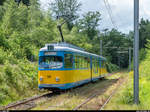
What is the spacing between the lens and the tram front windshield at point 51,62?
14.1 metres

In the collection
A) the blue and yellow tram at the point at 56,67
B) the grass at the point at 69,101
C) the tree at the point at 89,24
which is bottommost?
the grass at the point at 69,101

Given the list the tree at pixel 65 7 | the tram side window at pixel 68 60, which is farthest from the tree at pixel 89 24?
the tram side window at pixel 68 60

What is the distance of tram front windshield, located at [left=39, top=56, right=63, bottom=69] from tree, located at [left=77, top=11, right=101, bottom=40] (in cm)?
5353

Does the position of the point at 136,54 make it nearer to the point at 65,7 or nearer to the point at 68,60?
the point at 68,60

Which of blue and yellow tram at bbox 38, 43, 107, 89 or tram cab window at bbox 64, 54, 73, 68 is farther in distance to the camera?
tram cab window at bbox 64, 54, 73, 68

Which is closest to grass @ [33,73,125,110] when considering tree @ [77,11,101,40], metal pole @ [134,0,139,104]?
metal pole @ [134,0,139,104]

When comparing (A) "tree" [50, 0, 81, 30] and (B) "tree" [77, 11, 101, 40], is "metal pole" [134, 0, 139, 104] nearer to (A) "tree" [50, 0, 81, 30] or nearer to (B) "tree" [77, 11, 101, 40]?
(A) "tree" [50, 0, 81, 30]

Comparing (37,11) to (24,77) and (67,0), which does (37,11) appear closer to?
(67,0)

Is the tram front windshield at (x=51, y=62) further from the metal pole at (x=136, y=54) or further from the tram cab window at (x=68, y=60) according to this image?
the metal pole at (x=136, y=54)

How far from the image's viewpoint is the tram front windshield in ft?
46.3

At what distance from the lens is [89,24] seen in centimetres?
6875

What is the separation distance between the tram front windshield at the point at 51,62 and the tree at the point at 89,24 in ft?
176

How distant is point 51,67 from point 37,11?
28.8 m

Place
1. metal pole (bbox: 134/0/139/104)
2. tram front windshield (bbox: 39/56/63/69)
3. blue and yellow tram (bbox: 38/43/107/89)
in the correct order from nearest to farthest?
metal pole (bbox: 134/0/139/104) → blue and yellow tram (bbox: 38/43/107/89) → tram front windshield (bbox: 39/56/63/69)
